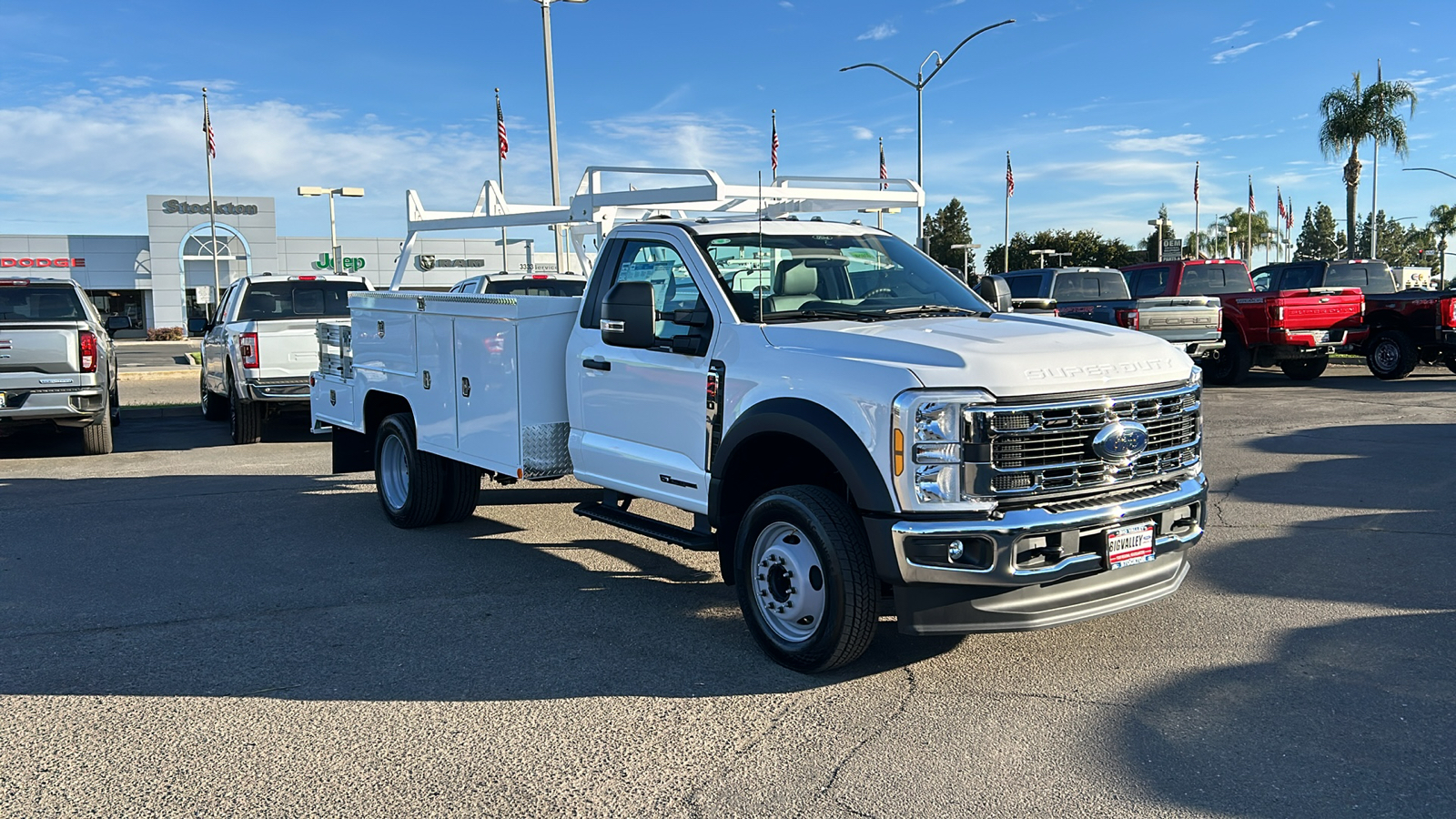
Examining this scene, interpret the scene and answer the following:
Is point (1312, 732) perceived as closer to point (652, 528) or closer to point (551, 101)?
point (652, 528)

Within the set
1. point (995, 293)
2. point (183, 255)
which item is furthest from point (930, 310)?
point (183, 255)

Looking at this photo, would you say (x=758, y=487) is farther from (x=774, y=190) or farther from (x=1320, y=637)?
(x=1320, y=637)

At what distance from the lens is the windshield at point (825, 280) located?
563 centimetres

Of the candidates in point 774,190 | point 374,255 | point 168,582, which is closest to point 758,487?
point 774,190

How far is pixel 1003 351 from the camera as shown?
465 centimetres

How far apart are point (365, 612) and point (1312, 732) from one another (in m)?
4.46

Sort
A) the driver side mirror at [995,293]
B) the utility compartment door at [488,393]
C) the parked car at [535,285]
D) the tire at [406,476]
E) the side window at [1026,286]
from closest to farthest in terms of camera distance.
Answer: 1. the driver side mirror at [995,293]
2. the utility compartment door at [488,393]
3. the tire at [406,476]
4. the parked car at [535,285]
5. the side window at [1026,286]

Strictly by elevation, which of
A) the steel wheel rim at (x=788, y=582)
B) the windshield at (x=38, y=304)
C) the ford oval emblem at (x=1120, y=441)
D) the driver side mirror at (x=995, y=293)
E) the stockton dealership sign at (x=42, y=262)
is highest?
the stockton dealership sign at (x=42, y=262)

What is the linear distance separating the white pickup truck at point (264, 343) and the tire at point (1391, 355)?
15885 mm

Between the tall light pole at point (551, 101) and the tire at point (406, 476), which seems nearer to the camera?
the tire at point (406, 476)

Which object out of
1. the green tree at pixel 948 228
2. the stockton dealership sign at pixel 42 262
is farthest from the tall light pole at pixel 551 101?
the green tree at pixel 948 228

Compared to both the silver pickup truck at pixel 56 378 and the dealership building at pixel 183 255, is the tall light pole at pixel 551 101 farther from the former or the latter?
the dealership building at pixel 183 255

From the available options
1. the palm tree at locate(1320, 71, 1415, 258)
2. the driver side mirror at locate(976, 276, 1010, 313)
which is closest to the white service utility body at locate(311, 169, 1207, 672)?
the driver side mirror at locate(976, 276, 1010, 313)

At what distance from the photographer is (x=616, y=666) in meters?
5.13
